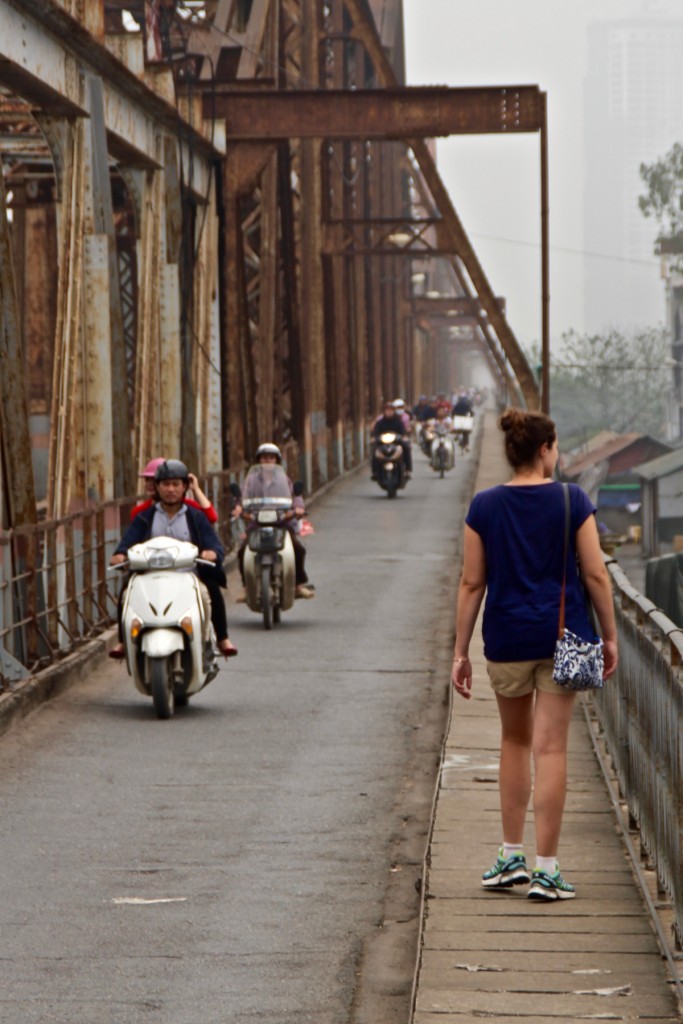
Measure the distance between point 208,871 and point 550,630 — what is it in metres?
1.79

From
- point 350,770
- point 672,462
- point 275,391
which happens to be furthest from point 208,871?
point 672,462

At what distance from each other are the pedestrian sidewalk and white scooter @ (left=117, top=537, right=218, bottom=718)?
119 inches

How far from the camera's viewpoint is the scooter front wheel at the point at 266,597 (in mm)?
15617

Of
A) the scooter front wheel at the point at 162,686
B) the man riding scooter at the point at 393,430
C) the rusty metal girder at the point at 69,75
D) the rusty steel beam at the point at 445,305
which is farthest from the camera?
the rusty steel beam at the point at 445,305

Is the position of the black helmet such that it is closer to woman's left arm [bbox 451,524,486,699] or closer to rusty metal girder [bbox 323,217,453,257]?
woman's left arm [bbox 451,524,486,699]

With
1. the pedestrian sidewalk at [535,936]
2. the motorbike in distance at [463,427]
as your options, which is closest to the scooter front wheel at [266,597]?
the pedestrian sidewalk at [535,936]

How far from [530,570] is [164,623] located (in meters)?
4.96

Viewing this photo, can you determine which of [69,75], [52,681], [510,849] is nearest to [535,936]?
[510,849]

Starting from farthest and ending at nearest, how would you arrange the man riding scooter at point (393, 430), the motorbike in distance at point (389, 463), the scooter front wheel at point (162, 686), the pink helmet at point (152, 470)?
the man riding scooter at point (393, 430), the motorbike in distance at point (389, 463), the pink helmet at point (152, 470), the scooter front wheel at point (162, 686)

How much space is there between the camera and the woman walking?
6.19 meters

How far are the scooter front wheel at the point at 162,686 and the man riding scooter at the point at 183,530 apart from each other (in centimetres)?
40

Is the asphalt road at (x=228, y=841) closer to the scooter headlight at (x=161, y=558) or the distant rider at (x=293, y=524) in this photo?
the scooter headlight at (x=161, y=558)

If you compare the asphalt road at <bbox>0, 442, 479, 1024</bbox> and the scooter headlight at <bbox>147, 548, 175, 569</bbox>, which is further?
the scooter headlight at <bbox>147, 548, 175, 569</bbox>

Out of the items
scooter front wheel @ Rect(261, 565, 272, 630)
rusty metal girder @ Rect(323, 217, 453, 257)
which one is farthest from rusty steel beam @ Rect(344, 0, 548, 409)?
scooter front wheel @ Rect(261, 565, 272, 630)
